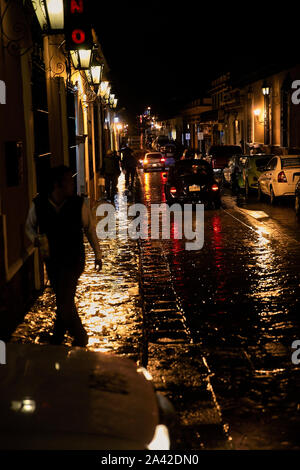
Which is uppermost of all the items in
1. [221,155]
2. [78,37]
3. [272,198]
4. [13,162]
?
[78,37]

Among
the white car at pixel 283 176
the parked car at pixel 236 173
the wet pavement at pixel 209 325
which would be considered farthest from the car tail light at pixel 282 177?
the wet pavement at pixel 209 325

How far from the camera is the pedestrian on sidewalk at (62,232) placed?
Answer: 6426 mm

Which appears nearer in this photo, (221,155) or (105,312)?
(105,312)

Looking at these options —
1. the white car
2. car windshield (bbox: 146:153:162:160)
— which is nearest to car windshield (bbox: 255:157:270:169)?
the white car

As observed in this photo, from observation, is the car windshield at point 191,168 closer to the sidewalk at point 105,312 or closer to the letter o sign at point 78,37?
the letter o sign at point 78,37

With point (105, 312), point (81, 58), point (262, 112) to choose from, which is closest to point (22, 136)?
point (105, 312)

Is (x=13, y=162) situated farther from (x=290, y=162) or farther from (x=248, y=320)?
(x=290, y=162)

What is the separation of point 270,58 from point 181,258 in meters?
28.9

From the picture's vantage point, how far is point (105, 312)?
29.0ft

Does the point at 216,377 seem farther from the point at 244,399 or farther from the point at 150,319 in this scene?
the point at 150,319

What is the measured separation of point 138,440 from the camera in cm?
336

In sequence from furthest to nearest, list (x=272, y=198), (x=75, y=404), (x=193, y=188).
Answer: (x=272, y=198) < (x=193, y=188) < (x=75, y=404)

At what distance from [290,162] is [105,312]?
1393 centimetres

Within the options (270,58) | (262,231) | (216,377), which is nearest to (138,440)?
(216,377)
